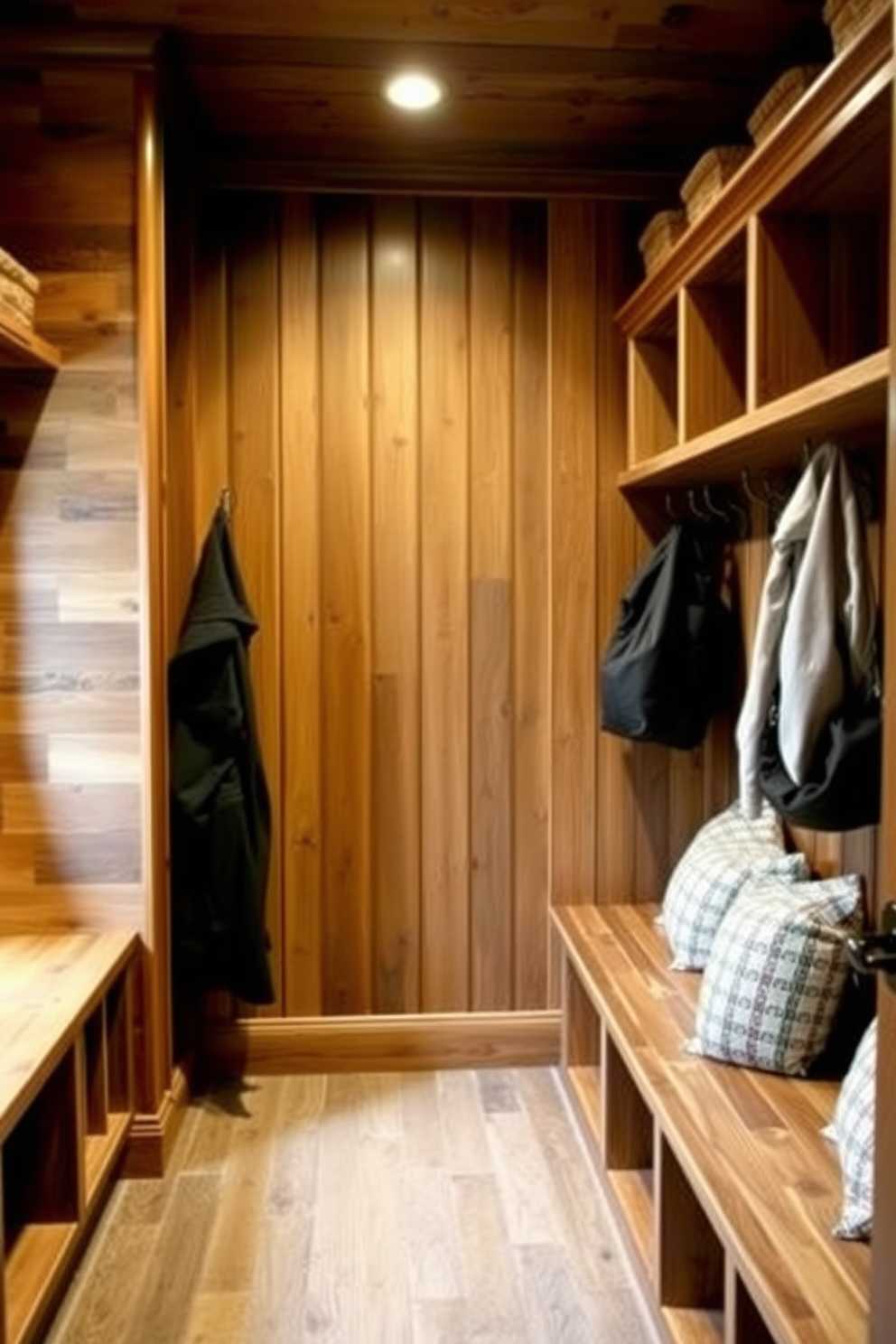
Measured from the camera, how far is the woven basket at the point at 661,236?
263 centimetres

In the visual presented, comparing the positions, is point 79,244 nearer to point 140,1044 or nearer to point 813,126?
point 813,126

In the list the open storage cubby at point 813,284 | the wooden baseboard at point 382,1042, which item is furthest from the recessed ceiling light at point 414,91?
the wooden baseboard at point 382,1042

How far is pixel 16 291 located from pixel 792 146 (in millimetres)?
1529

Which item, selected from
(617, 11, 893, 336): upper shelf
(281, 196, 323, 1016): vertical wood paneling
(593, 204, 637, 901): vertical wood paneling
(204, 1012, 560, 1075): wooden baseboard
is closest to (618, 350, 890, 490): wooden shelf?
(593, 204, 637, 901): vertical wood paneling

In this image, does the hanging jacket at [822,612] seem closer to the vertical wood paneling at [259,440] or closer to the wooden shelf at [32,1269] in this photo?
the vertical wood paneling at [259,440]

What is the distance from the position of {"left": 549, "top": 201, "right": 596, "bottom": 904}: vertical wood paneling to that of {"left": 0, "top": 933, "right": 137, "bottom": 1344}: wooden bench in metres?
1.24

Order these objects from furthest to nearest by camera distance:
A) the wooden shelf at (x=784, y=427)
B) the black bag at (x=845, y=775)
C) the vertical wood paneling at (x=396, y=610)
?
1. the vertical wood paneling at (x=396, y=610)
2. the black bag at (x=845, y=775)
3. the wooden shelf at (x=784, y=427)

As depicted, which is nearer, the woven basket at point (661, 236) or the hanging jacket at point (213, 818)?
the woven basket at point (661, 236)

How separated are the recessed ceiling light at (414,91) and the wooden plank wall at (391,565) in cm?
35

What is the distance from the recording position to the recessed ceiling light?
2566 mm

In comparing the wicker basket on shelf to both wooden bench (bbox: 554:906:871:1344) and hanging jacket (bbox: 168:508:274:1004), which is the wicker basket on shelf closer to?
hanging jacket (bbox: 168:508:274:1004)

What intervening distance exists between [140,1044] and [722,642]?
1.72 metres

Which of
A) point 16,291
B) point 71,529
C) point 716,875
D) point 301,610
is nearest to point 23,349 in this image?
point 16,291

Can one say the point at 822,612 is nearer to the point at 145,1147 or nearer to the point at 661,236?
Result: the point at 661,236
